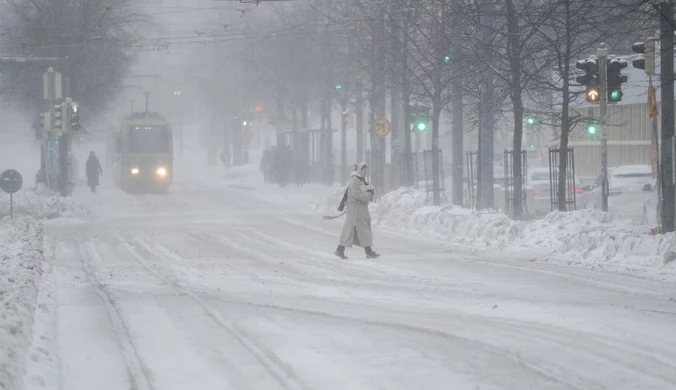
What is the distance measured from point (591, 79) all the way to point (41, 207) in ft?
68.3

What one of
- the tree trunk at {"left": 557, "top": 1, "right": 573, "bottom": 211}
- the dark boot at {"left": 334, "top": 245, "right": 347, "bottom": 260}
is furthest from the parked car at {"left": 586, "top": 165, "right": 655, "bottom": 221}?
the dark boot at {"left": 334, "top": 245, "right": 347, "bottom": 260}

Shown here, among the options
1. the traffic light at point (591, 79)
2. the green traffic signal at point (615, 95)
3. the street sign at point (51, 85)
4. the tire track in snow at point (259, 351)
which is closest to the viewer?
the tire track in snow at point (259, 351)

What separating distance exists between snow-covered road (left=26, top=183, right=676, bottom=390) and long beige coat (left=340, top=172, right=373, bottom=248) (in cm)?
52

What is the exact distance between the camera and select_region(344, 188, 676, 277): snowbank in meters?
16.7

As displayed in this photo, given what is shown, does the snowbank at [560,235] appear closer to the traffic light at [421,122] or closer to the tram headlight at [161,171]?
the traffic light at [421,122]

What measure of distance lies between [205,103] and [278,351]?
82976 millimetres

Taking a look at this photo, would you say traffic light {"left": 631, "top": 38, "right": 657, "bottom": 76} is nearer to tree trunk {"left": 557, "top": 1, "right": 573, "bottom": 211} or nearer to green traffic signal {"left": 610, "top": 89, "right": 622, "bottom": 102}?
green traffic signal {"left": 610, "top": 89, "right": 622, "bottom": 102}

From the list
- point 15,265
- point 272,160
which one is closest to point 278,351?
point 15,265

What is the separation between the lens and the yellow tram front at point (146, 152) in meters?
51.8

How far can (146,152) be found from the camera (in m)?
52.1

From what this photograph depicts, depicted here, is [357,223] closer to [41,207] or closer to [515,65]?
[515,65]

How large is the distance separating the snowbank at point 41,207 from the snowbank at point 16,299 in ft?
42.9

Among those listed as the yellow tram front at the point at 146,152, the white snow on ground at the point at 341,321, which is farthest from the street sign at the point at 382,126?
the yellow tram front at the point at 146,152

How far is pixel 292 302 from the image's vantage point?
42.8 ft
